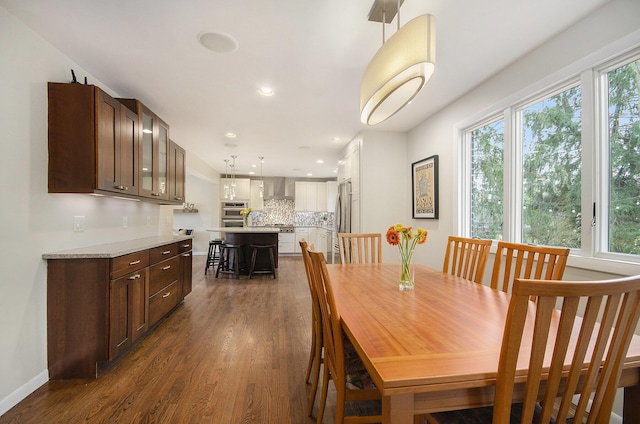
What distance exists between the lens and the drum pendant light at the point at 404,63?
3.96ft

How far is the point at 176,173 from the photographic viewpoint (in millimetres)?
3662

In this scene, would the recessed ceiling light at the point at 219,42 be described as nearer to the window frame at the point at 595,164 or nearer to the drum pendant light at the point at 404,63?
the drum pendant light at the point at 404,63

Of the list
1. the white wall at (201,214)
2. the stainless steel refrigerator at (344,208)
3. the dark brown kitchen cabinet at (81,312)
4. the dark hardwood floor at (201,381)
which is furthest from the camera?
the white wall at (201,214)

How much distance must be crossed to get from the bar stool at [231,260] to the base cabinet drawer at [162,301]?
71.5 inches

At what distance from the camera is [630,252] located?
5.27ft

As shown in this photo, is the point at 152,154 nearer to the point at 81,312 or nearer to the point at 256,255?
the point at 81,312

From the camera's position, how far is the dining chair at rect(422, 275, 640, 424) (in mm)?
659

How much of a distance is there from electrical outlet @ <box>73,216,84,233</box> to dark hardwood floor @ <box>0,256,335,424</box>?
110 centimetres

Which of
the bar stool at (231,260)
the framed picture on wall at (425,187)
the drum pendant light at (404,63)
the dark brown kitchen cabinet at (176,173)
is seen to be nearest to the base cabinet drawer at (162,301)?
the dark brown kitchen cabinet at (176,173)

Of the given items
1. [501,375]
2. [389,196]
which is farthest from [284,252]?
[501,375]

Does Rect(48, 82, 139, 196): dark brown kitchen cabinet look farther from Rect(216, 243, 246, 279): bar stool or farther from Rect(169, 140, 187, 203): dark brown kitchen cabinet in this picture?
Rect(216, 243, 246, 279): bar stool

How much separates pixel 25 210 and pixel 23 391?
115 cm

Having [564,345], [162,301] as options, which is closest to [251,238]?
[162,301]

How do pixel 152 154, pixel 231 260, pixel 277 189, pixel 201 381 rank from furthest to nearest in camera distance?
pixel 277 189 → pixel 231 260 → pixel 152 154 → pixel 201 381
